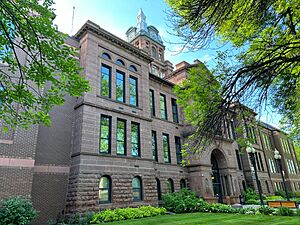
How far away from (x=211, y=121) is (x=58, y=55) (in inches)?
226

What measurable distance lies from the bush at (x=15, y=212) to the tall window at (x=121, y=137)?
6.96 metres

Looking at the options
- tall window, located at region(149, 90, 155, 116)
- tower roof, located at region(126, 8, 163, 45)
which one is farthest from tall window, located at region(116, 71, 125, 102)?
tower roof, located at region(126, 8, 163, 45)

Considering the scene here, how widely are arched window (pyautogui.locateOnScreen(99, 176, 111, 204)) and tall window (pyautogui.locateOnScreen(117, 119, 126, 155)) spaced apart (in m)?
2.28

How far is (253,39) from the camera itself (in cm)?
816

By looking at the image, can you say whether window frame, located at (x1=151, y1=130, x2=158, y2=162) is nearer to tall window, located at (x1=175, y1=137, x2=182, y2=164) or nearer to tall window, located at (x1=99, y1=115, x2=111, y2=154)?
tall window, located at (x1=175, y1=137, x2=182, y2=164)

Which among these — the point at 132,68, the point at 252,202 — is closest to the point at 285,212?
the point at 252,202

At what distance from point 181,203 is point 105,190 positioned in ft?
20.3

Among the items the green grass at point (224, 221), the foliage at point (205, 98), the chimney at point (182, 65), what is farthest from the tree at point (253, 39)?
the chimney at point (182, 65)

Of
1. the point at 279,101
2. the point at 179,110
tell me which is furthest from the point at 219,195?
the point at 279,101

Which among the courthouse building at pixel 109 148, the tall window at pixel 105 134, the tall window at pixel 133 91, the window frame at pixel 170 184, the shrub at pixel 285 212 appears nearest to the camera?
the courthouse building at pixel 109 148

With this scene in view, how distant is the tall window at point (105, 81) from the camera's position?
17.1 meters

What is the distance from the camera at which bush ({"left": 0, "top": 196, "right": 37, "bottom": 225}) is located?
10.3 metres

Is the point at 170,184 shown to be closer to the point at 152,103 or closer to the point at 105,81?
the point at 152,103

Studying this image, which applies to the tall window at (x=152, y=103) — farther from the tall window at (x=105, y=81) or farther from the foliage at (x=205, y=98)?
the foliage at (x=205, y=98)
